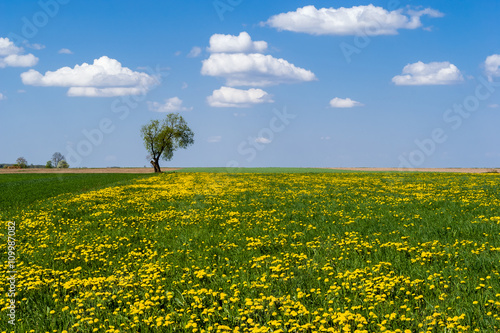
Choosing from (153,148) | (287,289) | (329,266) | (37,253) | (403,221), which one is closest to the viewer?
(287,289)

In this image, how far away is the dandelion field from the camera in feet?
20.7

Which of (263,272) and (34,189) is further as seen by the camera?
(34,189)

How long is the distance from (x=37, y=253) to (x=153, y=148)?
248 ft

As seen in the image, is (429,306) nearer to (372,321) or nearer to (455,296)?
(455,296)

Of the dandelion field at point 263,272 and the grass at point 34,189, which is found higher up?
the grass at point 34,189

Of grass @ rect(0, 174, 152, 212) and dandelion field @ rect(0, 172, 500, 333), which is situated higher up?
grass @ rect(0, 174, 152, 212)

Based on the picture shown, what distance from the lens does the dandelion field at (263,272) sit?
20.7 ft

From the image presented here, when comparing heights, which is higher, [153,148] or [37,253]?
[153,148]

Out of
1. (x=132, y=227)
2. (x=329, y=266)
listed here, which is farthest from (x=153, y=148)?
(x=329, y=266)

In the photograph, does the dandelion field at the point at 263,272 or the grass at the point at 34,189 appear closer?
the dandelion field at the point at 263,272

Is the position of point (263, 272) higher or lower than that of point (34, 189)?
lower

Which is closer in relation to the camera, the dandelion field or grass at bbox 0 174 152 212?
the dandelion field

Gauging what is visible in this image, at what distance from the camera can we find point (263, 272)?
28.7 feet

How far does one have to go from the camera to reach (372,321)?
19.4ft
